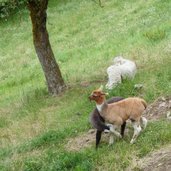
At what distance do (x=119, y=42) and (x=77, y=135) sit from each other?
1153 cm

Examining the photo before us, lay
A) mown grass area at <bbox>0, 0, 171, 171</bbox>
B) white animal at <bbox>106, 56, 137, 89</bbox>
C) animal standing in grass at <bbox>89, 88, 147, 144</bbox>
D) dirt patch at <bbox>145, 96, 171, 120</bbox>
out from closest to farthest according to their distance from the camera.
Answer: animal standing in grass at <bbox>89, 88, 147, 144</bbox> < mown grass area at <bbox>0, 0, 171, 171</bbox> < dirt patch at <bbox>145, 96, 171, 120</bbox> < white animal at <bbox>106, 56, 137, 89</bbox>

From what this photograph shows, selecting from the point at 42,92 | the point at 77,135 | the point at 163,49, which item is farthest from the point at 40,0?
the point at 77,135

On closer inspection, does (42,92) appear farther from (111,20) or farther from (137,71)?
(111,20)

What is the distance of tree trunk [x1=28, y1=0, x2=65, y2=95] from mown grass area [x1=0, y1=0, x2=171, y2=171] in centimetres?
42

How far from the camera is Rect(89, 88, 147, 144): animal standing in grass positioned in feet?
33.1

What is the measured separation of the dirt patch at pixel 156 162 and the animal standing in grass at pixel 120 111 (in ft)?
2.77

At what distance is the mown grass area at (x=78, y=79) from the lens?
1020 centimetres

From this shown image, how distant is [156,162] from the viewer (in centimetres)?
895

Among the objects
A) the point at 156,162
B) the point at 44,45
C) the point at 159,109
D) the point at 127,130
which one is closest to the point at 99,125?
the point at 127,130

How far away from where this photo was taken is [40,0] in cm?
1617

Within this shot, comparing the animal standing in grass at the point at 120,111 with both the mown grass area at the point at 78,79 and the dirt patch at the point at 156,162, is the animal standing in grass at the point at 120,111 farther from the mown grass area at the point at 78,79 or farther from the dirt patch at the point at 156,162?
the dirt patch at the point at 156,162

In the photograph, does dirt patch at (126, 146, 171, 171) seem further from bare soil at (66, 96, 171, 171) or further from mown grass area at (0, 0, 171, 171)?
mown grass area at (0, 0, 171, 171)

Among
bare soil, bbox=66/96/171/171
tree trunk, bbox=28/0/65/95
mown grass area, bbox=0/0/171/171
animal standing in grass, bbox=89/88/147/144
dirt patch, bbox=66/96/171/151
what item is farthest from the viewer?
tree trunk, bbox=28/0/65/95

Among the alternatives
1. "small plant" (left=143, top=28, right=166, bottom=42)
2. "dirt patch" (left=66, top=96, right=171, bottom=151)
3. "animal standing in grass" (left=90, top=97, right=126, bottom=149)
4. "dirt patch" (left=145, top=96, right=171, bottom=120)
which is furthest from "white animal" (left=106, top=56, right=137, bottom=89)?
"small plant" (left=143, top=28, right=166, bottom=42)
